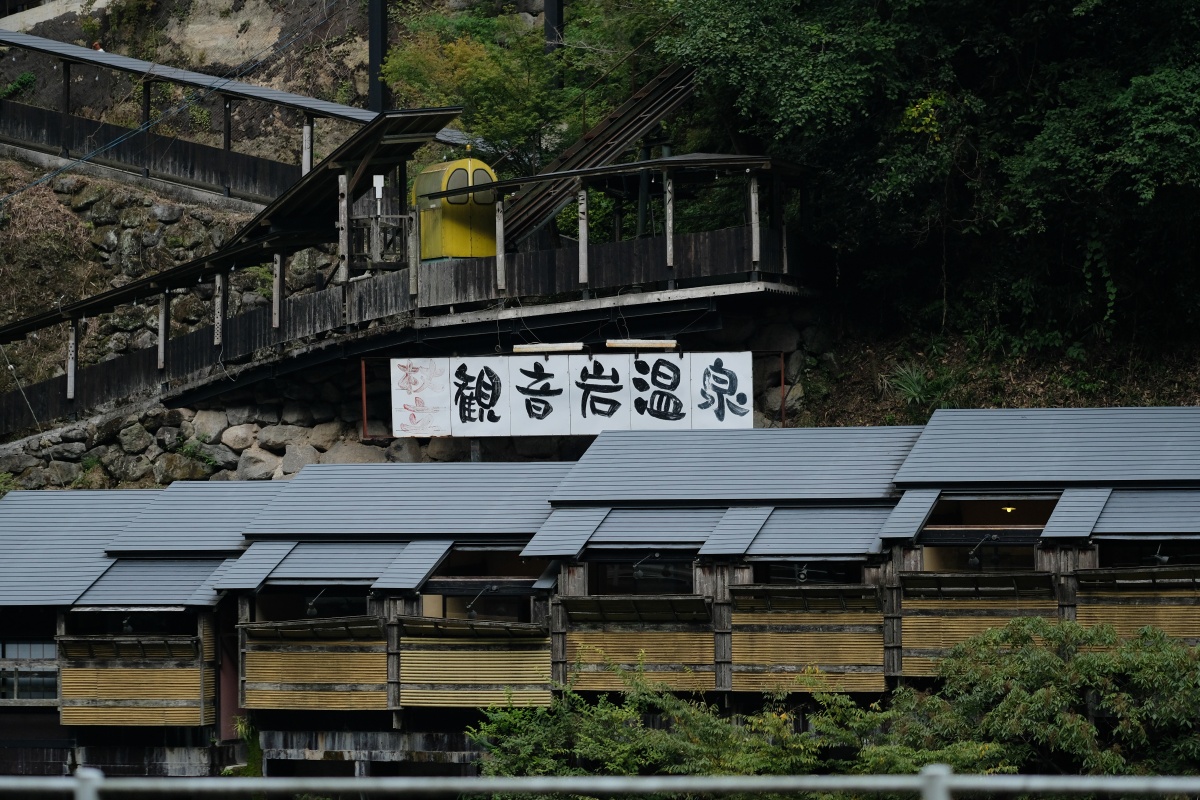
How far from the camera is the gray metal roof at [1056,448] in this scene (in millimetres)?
23141

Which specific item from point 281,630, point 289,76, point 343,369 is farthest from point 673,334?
point 289,76

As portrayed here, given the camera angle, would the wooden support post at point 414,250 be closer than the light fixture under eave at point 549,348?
No

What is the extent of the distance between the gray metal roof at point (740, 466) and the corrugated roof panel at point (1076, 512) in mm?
2554

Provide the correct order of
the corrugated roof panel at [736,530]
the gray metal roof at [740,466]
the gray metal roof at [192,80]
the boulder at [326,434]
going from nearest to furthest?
the corrugated roof panel at [736,530]
the gray metal roof at [740,466]
the boulder at [326,434]
the gray metal roof at [192,80]

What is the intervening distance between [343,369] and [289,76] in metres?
18.7

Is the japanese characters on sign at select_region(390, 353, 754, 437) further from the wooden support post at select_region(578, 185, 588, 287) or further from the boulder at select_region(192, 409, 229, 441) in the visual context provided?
the boulder at select_region(192, 409, 229, 441)

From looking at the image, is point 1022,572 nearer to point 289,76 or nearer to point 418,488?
point 418,488

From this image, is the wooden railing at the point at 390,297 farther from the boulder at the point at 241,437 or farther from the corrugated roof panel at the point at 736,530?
the corrugated roof panel at the point at 736,530

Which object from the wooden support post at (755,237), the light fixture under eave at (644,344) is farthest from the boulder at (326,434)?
the wooden support post at (755,237)

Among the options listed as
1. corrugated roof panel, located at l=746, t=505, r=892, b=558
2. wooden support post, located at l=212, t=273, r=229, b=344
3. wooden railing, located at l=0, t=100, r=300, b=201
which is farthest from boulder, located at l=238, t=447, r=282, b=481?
corrugated roof panel, located at l=746, t=505, r=892, b=558

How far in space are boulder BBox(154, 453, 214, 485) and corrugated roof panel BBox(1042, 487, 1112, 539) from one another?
1882cm

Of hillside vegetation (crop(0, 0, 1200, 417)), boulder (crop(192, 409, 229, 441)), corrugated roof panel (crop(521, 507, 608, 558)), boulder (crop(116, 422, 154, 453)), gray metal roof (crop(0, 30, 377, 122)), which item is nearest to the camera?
corrugated roof panel (crop(521, 507, 608, 558))

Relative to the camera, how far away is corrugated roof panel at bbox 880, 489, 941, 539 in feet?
73.3

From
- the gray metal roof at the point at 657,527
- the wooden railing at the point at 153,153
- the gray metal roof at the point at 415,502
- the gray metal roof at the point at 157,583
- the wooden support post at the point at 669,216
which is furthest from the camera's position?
the wooden railing at the point at 153,153
